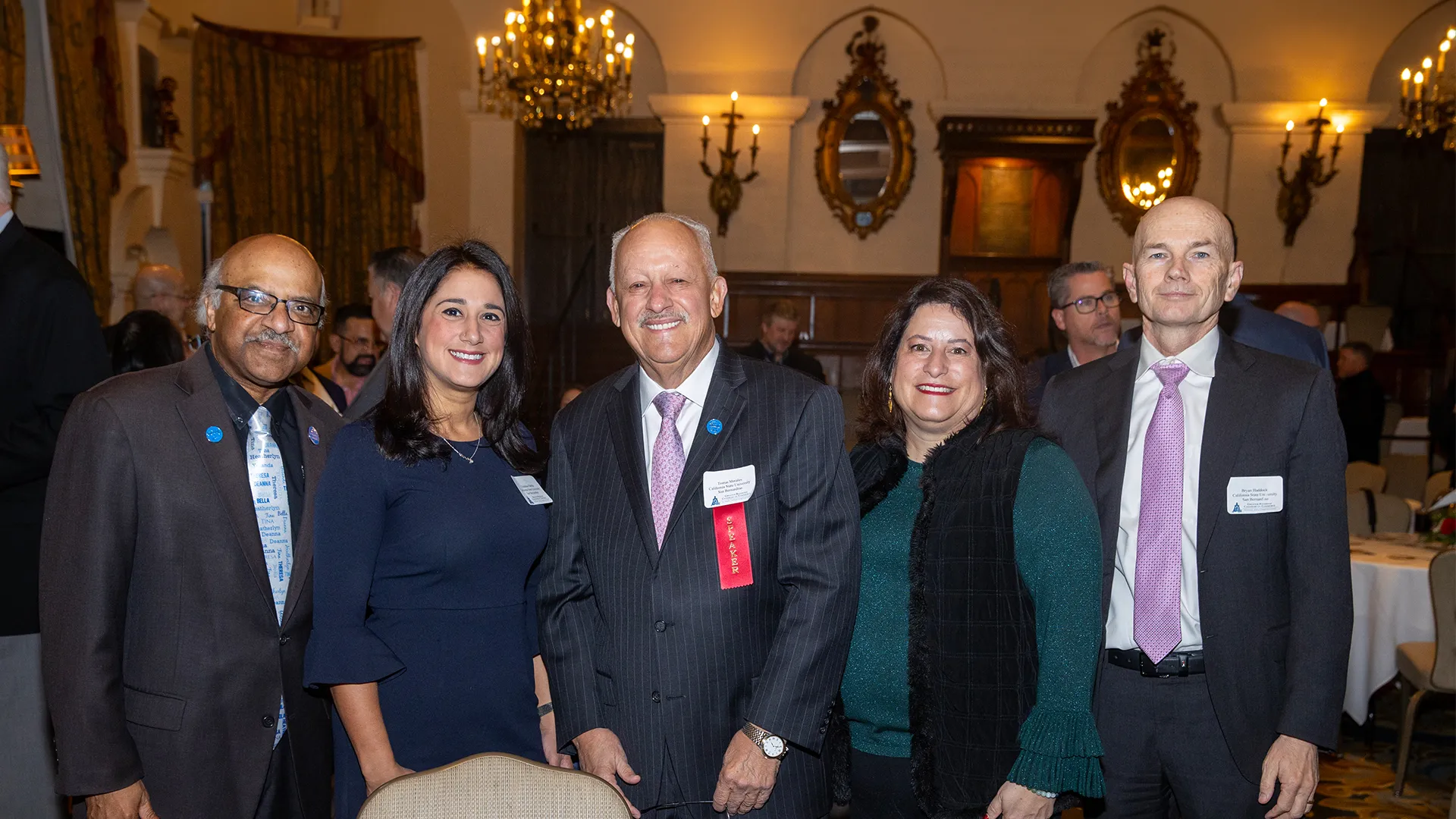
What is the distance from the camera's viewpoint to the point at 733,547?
1993 millimetres

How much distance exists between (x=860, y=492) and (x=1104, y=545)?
0.56 m

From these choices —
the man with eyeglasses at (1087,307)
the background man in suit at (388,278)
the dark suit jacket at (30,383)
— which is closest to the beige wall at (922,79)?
the man with eyeglasses at (1087,307)

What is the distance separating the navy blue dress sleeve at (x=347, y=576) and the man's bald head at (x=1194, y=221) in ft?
5.64

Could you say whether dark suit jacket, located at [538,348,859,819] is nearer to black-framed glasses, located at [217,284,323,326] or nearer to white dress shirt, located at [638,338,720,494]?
white dress shirt, located at [638,338,720,494]

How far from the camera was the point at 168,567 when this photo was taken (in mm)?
2014

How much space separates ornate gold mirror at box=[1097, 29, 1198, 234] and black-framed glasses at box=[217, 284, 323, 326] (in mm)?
10219

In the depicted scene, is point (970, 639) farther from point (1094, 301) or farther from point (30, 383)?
point (1094, 301)

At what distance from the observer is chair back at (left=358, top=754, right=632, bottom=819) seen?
1.66 m

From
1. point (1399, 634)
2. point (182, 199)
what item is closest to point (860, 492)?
point (1399, 634)

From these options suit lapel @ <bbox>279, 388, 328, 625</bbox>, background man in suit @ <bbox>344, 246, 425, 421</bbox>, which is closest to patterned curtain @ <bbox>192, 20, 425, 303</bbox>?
background man in suit @ <bbox>344, 246, 425, 421</bbox>

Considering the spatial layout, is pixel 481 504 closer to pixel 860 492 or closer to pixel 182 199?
pixel 860 492

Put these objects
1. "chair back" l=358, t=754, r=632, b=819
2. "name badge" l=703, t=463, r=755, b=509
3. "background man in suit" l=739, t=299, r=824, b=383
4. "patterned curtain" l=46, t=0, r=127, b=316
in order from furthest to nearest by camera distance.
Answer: "background man in suit" l=739, t=299, r=824, b=383 → "patterned curtain" l=46, t=0, r=127, b=316 → "name badge" l=703, t=463, r=755, b=509 → "chair back" l=358, t=754, r=632, b=819

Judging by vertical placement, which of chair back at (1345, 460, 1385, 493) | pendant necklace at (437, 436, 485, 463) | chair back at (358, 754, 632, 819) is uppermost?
pendant necklace at (437, 436, 485, 463)

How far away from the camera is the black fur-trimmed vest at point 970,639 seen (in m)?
1.97
